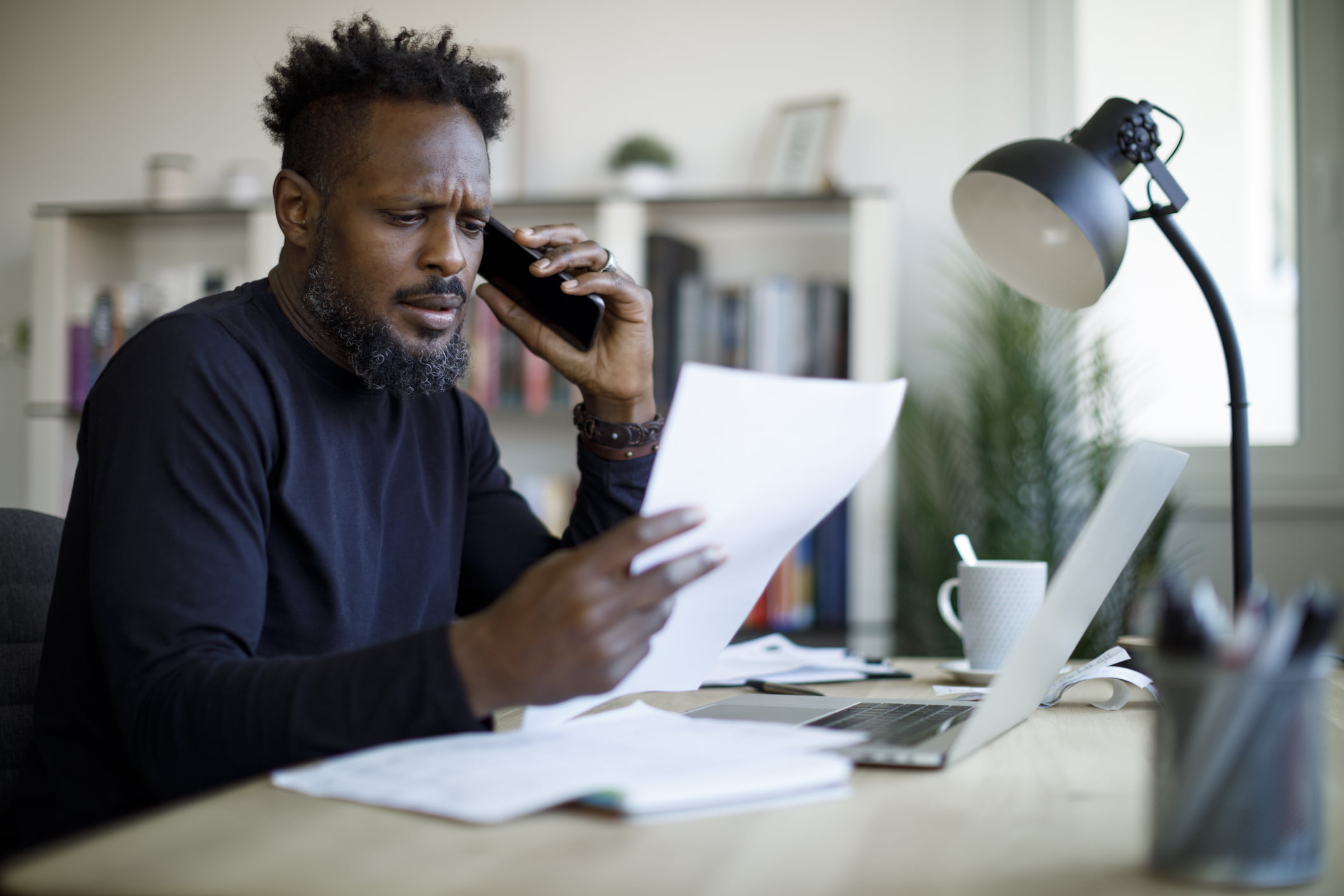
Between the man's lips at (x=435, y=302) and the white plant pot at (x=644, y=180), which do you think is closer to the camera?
the man's lips at (x=435, y=302)

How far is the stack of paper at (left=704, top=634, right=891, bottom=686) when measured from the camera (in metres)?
1.21

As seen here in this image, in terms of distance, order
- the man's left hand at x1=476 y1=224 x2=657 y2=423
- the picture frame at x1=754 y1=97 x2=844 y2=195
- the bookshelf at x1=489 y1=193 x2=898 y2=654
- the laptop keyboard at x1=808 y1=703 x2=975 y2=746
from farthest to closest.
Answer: the picture frame at x1=754 y1=97 x2=844 y2=195 < the bookshelf at x1=489 y1=193 x2=898 y2=654 < the man's left hand at x1=476 y1=224 x2=657 y2=423 < the laptop keyboard at x1=808 y1=703 x2=975 y2=746

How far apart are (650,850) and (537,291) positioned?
90 cm

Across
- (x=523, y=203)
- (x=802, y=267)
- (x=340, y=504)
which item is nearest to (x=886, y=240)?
(x=802, y=267)

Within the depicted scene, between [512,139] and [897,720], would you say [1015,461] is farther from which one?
[897,720]

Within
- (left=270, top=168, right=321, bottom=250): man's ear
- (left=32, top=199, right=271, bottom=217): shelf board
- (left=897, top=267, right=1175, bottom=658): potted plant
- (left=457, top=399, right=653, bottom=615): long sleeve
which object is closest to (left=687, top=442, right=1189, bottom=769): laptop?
(left=457, top=399, right=653, bottom=615): long sleeve

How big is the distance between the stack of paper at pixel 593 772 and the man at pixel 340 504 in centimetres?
4

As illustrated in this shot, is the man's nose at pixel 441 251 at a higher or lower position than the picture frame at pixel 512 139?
lower

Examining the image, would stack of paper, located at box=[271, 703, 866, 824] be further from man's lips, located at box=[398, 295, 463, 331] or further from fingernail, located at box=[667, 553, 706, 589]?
man's lips, located at box=[398, 295, 463, 331]

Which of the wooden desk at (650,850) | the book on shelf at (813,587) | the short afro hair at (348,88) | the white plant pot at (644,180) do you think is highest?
the white plant pot at (644,180)

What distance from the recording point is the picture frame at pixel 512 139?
2865 mm

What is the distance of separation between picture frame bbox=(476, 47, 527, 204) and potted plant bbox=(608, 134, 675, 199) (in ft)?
0.87

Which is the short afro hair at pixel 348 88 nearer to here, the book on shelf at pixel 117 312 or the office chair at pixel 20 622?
the office chair at pixel 20 622

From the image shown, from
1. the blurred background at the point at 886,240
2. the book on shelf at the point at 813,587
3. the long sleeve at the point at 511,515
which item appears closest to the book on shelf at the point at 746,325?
the blurred background at the point at 886,240
